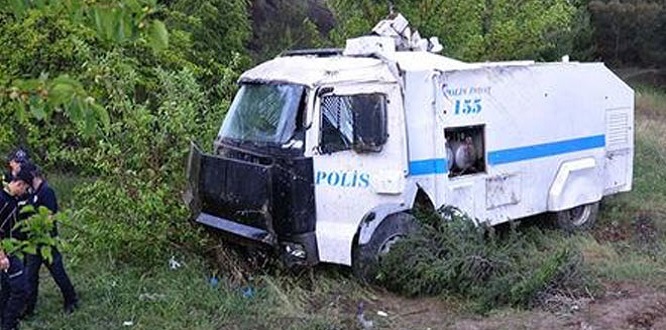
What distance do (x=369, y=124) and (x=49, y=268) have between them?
132 inches

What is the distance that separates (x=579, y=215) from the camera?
12633mm

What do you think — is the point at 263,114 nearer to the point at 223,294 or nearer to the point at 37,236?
the point at 223,294

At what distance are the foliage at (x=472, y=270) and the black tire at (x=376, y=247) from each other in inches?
4.3

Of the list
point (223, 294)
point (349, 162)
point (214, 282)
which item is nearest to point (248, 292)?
point (223, 294)

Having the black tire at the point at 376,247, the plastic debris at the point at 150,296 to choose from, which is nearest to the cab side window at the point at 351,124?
the black tire at the point at 376,247

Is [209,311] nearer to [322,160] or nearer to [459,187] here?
[322,160]

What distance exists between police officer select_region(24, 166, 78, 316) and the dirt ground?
2653 millimetres

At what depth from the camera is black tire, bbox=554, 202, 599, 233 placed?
12211 millimetres

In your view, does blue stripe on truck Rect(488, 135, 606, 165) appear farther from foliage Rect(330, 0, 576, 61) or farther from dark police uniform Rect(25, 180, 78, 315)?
foliage Rect(330, 0, 576, 61)

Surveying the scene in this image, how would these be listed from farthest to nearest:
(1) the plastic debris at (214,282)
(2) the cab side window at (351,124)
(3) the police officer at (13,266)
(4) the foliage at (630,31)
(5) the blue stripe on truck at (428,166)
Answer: (4) the foliage at (630,31)
(5) the blue stripe on truck at (428,166)
(2) the cab side window at (351,124)
(1) the plastic debris at (214,282)
(3) the police officer at (13,266)

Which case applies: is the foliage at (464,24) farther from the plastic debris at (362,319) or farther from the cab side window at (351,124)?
the plastic debris at (362,319)

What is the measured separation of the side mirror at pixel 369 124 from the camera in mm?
9398

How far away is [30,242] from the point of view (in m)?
3.46

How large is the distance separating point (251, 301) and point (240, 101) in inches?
93.6
